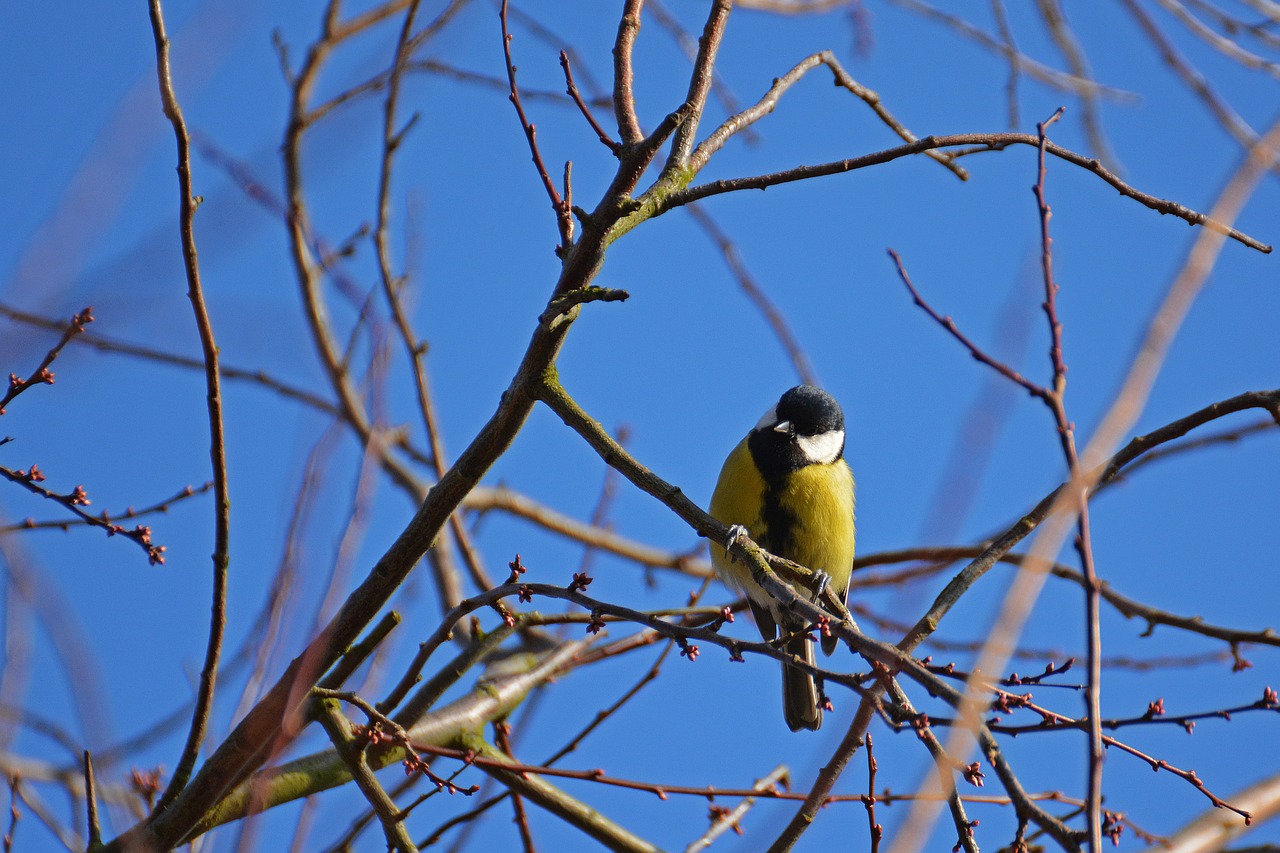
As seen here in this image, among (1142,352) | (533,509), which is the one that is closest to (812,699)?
(533,509)

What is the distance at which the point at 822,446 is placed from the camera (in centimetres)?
438

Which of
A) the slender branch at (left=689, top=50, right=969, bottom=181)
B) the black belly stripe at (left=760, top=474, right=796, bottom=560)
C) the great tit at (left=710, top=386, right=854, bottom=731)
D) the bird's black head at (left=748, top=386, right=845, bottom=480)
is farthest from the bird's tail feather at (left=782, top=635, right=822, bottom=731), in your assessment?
the slender branch at (left=689, top=50, right=969, bottom=181)

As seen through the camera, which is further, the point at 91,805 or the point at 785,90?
the point at 785,90

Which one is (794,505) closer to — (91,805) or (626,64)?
(626,64)

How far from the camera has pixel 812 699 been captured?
4207mm

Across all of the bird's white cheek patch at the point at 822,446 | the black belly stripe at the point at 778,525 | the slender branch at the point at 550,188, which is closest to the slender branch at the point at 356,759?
the slender branch at the point at 550,188

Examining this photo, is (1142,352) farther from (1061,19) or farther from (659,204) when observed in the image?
(1061,19)

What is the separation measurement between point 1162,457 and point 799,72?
139cm

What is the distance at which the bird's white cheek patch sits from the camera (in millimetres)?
4250

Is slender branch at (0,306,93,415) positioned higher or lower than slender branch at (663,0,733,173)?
lower

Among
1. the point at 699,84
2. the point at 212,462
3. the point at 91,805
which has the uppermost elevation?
the point at 699,84

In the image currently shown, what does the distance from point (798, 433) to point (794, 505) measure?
384mm

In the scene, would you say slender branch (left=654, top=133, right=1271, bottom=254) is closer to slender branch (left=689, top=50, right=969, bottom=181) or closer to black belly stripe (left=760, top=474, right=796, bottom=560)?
slender branch (left=689, top=50, right=969, bottom=181)

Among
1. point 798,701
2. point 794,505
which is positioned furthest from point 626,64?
point 798,701
